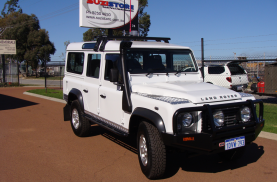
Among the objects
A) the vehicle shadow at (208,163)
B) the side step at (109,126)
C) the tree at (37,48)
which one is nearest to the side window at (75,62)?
the side step at (109,126)

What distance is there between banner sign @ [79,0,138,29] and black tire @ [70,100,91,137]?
39.2 feet

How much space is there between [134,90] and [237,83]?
10070 mm

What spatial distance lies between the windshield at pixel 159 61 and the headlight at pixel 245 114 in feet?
5.52

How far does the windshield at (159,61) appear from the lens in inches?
199

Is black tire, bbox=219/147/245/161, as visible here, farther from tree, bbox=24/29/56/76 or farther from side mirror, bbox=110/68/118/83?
tree, bbox=24/29/56/76

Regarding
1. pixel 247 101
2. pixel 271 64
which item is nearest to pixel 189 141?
pixel 247 101

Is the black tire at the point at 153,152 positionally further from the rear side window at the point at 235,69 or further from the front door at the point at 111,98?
the rear side window at the point at 235,69

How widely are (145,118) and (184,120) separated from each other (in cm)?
69

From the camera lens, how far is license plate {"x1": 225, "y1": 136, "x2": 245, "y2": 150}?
3.88 metres

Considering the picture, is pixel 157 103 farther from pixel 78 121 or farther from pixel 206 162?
pixel 78 121

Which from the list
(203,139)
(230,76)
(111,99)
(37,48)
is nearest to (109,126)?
(111,99)

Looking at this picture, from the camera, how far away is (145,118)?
13.9 feet

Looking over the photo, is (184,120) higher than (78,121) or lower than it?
higher

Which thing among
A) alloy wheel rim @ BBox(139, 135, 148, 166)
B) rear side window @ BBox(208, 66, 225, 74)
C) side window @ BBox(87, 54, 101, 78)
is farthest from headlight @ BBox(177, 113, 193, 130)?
rear side window @ BBox(208, 66, 225, 74)
